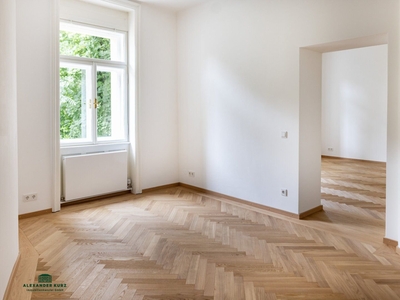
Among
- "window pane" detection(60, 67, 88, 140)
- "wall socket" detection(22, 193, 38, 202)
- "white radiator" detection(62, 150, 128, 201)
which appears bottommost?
"wall socket" detection(22, 193, 38, 202)

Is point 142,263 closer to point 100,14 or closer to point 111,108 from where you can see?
point 111,108

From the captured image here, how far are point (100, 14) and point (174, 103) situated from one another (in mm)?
1849

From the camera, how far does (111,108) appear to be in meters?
5.27

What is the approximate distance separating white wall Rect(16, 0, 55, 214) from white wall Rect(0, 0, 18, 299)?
1367 mm

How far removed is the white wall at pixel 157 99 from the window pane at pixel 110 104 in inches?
13.3

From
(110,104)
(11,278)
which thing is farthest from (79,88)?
(11,278)

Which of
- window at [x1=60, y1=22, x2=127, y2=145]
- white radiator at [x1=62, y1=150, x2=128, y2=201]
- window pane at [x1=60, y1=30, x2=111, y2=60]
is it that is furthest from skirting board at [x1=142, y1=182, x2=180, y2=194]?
window pane at [x1=60, y1=30, x2=111, y2=60]

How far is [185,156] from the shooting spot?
578 centimetres

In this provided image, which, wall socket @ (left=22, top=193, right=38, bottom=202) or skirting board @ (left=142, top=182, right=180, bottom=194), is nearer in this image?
wall socket @ (left=22, top=193, right=38, bottom=202)

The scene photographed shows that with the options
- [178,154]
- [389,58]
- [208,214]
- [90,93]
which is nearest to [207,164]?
[178,154]

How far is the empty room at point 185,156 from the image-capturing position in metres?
2.62

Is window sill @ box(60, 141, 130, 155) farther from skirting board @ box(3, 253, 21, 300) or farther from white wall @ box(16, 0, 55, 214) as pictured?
skirting board @ box(3, 253, 21, 300)

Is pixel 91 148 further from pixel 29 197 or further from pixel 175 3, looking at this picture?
pixel 175 3

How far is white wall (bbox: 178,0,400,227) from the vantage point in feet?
11.6
